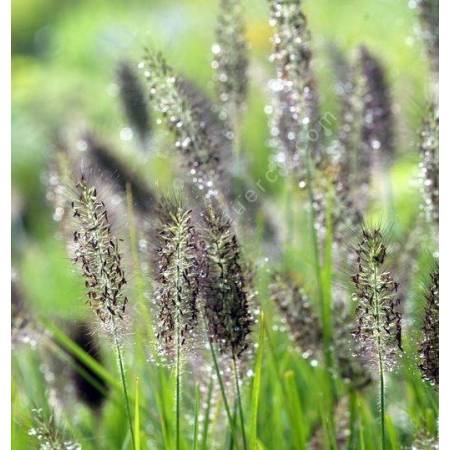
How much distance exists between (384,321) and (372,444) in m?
0.40

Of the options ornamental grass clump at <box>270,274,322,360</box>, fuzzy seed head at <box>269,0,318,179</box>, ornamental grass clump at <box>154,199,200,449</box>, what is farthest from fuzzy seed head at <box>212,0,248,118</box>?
ornamental grass clump at <box>154,199,200,449</box>

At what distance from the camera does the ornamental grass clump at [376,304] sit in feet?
3.13

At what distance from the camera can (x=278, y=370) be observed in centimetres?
132

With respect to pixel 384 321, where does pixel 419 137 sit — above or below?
above

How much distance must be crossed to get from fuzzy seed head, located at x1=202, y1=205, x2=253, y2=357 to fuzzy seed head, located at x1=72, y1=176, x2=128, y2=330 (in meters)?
0.10

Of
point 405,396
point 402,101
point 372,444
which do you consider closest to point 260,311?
point 372,444

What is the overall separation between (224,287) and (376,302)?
0.53 ft

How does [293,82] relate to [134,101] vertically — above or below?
below

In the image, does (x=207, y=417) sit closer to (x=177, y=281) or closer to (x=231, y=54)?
(x=177, y=281)

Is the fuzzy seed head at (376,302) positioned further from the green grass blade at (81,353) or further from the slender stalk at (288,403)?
the green grass blade at (81,353)

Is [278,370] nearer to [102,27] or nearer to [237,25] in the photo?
[237,25]

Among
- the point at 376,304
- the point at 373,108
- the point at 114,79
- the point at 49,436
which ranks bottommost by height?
the point at 49,436

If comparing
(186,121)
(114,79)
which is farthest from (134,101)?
(186,121)

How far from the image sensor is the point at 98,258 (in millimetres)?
946
